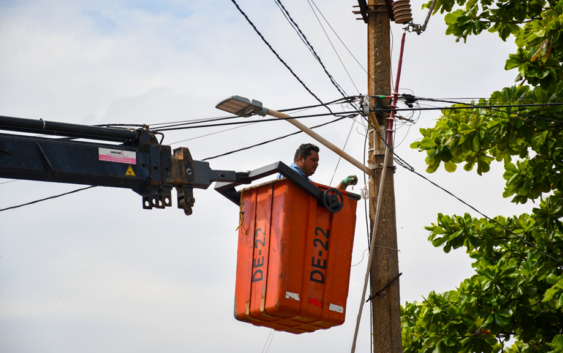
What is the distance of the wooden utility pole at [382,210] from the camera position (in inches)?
319

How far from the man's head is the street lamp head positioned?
588 millimetres

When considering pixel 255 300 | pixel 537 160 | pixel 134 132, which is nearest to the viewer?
pixel 134 132

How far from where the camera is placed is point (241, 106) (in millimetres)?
7664

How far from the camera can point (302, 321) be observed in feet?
22.8

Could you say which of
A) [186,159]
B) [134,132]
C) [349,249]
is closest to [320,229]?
[349,249]

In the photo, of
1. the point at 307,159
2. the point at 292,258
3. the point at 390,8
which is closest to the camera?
the point at 292,258

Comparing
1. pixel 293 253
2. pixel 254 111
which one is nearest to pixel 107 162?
pixel 293 253

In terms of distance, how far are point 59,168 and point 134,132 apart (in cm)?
74

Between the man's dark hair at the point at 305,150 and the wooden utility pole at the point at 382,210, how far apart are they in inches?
39.4

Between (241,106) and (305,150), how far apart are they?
0.85 m

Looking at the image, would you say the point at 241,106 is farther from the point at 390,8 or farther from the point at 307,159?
the point at 390,8

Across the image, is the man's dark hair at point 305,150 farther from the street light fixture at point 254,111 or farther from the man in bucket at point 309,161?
the street light fixture at point 254,111

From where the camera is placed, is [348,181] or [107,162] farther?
[348,181]

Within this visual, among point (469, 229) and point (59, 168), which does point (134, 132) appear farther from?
point (469, 229)
